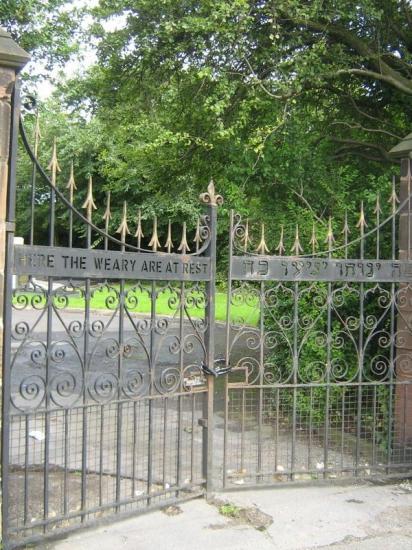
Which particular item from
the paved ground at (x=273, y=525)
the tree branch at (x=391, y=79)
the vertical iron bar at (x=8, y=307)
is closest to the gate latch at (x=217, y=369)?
the paved ground at (x=273, y=525)

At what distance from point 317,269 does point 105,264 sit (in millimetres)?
1981

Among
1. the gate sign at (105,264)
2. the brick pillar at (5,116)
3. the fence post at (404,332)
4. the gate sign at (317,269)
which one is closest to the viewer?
the brick pillar at (5,116)

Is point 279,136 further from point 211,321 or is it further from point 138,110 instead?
point 211,321

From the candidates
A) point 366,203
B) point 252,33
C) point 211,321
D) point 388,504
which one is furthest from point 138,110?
point 388,504

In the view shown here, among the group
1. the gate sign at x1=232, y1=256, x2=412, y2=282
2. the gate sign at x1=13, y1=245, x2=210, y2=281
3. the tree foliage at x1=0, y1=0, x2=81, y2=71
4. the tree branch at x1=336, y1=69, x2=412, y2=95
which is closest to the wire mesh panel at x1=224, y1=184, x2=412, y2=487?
the gate sign at x1=232, y1=256, x2=412, y2=282

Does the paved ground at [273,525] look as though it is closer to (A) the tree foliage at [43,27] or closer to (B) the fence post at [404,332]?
(B) the fence post at [404,332]

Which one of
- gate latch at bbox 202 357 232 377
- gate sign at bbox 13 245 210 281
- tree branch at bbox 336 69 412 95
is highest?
tree branch at bbox 336 69 412 95

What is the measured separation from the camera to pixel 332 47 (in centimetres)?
884

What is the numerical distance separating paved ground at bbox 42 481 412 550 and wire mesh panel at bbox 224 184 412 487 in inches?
11.7

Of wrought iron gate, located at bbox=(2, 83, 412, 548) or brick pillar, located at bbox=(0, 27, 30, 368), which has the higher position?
brick pillar, located at bbox=(0, 27, 30, 368)

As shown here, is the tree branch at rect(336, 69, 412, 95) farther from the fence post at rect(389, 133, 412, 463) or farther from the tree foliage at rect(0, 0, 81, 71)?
the tree foliage at rect(0, 0, 81, 71)

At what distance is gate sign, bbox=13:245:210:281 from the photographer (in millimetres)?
3916

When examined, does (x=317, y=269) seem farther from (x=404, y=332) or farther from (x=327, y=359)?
(x=404, y=332)

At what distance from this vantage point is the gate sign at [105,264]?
3916mm
